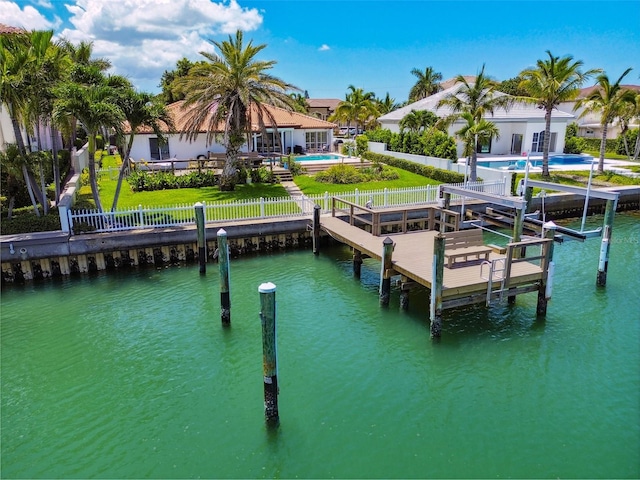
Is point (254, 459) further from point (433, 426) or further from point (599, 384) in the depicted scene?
point (599, 384)

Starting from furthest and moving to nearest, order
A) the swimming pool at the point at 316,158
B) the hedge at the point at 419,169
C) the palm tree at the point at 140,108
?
the swimming pool at the point at 316,158
the hedge at the point at 419,169
the palm tree at the point at 140,108

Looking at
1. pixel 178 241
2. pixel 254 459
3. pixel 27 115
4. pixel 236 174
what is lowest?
pixel 254 459

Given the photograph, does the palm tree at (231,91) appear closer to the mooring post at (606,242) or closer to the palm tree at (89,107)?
the palm tree at (89,107)

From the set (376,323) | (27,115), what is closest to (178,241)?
(27,115)

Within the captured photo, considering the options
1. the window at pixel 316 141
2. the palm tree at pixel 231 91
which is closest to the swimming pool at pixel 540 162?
the window at pixel 316 141

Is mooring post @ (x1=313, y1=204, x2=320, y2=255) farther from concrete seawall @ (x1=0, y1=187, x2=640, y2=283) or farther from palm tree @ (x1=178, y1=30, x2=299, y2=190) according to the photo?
palm tree @ (x1=178, y1=30, x2=299, y2=190)

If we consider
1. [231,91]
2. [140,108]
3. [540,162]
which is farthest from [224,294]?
[540,162]
